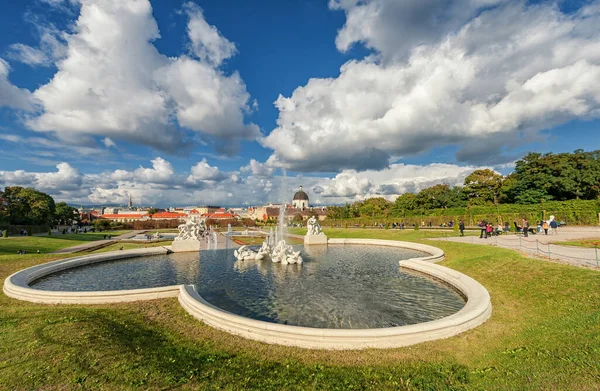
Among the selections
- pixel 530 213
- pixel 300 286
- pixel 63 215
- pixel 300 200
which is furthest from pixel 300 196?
pixel 300 286

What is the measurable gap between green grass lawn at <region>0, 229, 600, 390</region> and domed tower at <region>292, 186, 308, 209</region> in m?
160

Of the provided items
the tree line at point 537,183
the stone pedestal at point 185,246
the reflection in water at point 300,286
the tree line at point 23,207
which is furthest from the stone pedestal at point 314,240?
the tree line at point 23,207

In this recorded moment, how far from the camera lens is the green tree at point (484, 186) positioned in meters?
66.3

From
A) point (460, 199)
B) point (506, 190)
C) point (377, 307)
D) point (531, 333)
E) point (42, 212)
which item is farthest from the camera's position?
point (460, 199)

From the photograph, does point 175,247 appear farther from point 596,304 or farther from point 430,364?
point 596,304

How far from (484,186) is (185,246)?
70576 millimetres

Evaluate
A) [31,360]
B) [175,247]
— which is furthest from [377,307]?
[175,247]

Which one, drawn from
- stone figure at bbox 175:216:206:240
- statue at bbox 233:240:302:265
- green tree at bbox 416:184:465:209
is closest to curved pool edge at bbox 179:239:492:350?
statue at bbox 233:240:302:265

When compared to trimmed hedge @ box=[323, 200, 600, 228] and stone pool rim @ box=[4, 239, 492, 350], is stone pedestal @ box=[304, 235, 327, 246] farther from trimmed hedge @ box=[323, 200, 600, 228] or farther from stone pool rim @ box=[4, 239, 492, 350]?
trimmed hedge @ box=[323, 200, 600, 228]

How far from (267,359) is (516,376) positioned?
206 inches

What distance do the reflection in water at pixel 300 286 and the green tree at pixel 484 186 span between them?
189 ft

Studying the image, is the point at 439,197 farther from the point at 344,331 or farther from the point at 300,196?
the point at 300,196

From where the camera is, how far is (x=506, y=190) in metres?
60.7

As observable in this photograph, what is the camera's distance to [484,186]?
224 feet
